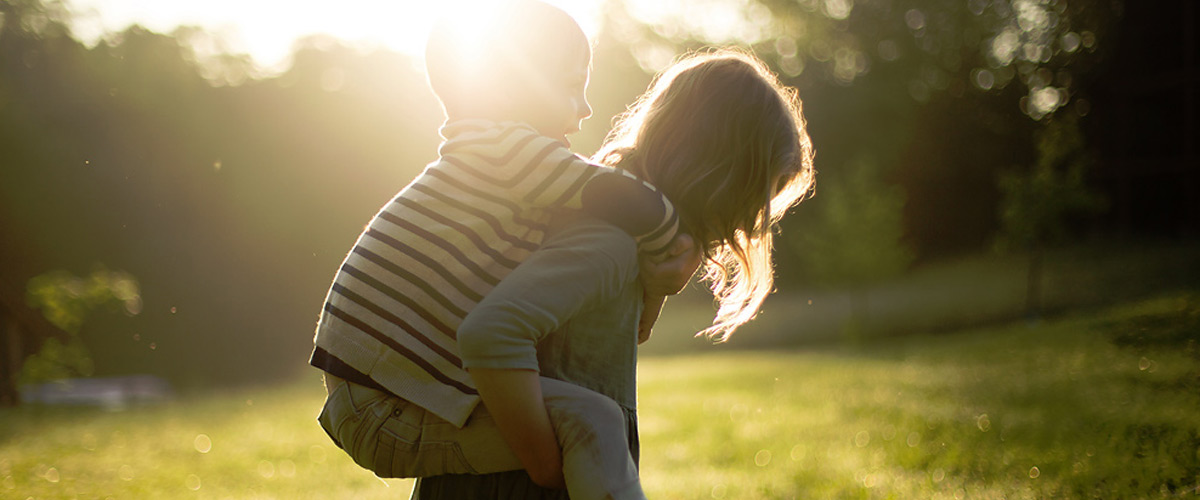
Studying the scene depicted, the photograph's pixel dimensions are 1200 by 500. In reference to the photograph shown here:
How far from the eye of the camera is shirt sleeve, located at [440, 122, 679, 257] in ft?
5.01

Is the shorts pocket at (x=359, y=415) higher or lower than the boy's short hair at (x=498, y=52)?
lower

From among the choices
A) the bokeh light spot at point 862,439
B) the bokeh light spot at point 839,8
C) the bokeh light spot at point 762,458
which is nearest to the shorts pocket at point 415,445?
the bokeh light spot at point 762,458

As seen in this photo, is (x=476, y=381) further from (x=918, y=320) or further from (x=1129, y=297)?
(x=918, y=320)

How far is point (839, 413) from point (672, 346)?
1814 centimetres

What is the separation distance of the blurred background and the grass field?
18.9 ft

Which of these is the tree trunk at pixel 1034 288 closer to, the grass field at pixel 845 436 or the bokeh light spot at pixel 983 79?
the grass field at pixel 845 436

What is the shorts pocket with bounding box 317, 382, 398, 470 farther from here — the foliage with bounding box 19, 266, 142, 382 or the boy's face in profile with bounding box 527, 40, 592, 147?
the foliage with bounding box 19, 266, 142, 382

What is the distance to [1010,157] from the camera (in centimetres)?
2934

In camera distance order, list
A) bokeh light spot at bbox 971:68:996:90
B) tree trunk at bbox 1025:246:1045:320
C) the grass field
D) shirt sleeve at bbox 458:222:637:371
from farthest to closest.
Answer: bokeh light spot at bbox 971:68:996:90
tree trunk at bbox 1025:246:1045:320
the grass field
shirt sleeve at bbox 458:222:637:371

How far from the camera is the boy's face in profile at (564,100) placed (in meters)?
1.72

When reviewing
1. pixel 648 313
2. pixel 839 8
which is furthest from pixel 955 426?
pixel 839 8

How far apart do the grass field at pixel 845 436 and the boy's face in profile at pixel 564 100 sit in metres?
3.91

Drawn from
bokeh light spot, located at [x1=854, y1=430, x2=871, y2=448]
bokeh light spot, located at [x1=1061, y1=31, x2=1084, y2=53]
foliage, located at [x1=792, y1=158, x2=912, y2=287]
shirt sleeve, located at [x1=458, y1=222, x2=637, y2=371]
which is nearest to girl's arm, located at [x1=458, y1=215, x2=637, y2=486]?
shirt sleeve, located at [x1=458, y1=222, x2=637, y2=371]

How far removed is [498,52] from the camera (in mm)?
1699
